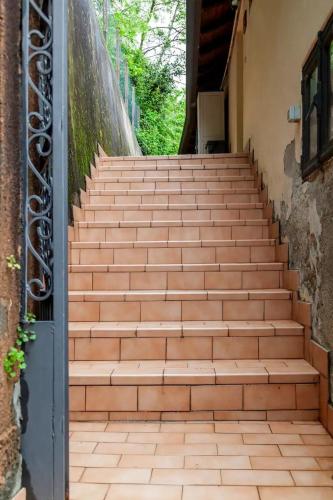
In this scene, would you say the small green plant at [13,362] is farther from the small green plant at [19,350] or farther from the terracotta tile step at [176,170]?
the terracotta tile step at [176,170]

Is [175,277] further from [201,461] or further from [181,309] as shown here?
[201,461]

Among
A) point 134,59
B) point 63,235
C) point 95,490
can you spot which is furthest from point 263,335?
point 134,59

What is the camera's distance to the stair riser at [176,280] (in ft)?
12.1

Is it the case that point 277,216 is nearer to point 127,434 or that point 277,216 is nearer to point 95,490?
point 127,434

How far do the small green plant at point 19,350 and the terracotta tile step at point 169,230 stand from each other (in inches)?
103

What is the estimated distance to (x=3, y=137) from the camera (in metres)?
1.62

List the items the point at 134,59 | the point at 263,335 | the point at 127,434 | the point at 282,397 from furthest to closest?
the point at 134,59 → the point at 263,335 → the point at 282,397 → the point at 127,434

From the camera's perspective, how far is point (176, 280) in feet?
12.2

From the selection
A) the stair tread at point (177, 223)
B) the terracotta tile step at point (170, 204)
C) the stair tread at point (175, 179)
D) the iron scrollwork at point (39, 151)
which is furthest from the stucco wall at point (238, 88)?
the iron scrollwork at point (39, 151)

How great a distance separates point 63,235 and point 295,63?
253cm

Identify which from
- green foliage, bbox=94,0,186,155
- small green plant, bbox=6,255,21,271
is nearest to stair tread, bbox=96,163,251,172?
small green plant, bbox=6,255,21,271

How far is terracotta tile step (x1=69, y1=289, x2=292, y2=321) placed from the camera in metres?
3.32

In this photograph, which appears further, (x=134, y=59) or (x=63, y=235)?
(x=134, y=59)

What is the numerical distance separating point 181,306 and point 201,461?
1.35 metres
